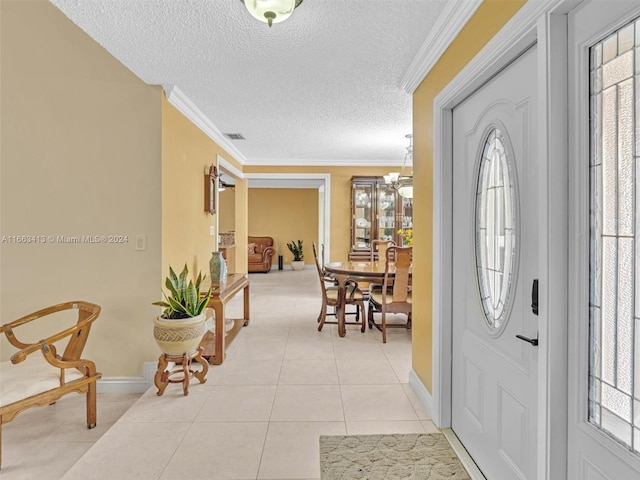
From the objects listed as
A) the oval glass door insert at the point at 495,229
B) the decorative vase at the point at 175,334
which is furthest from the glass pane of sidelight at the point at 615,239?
the decorative vase at the point at 175,334

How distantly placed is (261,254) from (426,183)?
329 inches

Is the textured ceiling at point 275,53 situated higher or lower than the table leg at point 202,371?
higher

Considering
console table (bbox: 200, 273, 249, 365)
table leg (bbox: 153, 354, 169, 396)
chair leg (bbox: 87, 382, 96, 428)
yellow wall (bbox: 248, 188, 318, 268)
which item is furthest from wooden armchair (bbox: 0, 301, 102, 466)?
yellow wall (bbox: 248, 188, 318, 268)

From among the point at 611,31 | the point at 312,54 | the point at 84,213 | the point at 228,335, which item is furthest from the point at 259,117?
the point at 611,31

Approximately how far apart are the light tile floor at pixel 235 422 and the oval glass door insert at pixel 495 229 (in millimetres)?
1049

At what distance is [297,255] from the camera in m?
11.0

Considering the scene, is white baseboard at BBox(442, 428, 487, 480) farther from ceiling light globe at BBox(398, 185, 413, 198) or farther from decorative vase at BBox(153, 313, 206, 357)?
ceiling light globe at BBox(398, 185, 413, 198)

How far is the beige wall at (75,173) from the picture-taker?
292 centimetres

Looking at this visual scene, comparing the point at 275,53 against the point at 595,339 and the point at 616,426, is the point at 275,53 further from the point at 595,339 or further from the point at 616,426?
the point at 616,426

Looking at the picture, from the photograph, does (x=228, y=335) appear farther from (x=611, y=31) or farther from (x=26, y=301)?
(x=611, y=31)

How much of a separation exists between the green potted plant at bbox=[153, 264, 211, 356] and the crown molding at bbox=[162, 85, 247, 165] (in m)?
1.48

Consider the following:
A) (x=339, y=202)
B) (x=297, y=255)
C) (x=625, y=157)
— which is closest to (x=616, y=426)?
(x=625, y=157)

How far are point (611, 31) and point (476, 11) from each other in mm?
825

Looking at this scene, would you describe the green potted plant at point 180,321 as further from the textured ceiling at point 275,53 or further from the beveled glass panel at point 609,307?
the beveled glass panel at point 609,307
